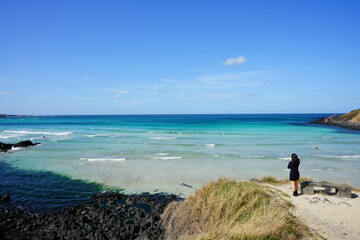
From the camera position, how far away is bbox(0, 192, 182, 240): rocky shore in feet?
23.3

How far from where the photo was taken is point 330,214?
7758 millimetres

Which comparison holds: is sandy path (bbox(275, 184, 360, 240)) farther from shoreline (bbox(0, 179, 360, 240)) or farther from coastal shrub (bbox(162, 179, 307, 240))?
coastal shrub (bbox(162, 179, 307, 240))

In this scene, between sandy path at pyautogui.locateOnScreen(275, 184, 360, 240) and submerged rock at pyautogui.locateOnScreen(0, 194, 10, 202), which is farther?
submerged rock at pyautogui.locateOnScreen(0, 194, 10, 202)

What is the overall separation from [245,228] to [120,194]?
687 centimetres

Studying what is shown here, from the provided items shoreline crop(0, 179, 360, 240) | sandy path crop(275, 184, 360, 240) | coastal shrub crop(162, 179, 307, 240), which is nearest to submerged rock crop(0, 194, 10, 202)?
shoreline crop(0, 179, 360, 240)

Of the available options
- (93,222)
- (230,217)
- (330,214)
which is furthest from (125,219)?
(330,214)

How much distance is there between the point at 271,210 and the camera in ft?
Answer: 21.9

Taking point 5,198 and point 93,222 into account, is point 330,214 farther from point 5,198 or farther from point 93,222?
point 5,198

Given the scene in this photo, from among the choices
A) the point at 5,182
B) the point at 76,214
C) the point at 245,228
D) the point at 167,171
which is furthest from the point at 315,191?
the point at 5,182

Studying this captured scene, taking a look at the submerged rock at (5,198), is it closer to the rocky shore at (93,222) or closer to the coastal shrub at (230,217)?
the rocky shore at (93,222)

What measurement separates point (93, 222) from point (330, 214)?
841cm

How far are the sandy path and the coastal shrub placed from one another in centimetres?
59

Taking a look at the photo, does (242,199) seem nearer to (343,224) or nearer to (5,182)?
(343,224)

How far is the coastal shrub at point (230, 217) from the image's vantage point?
565 centimetres
